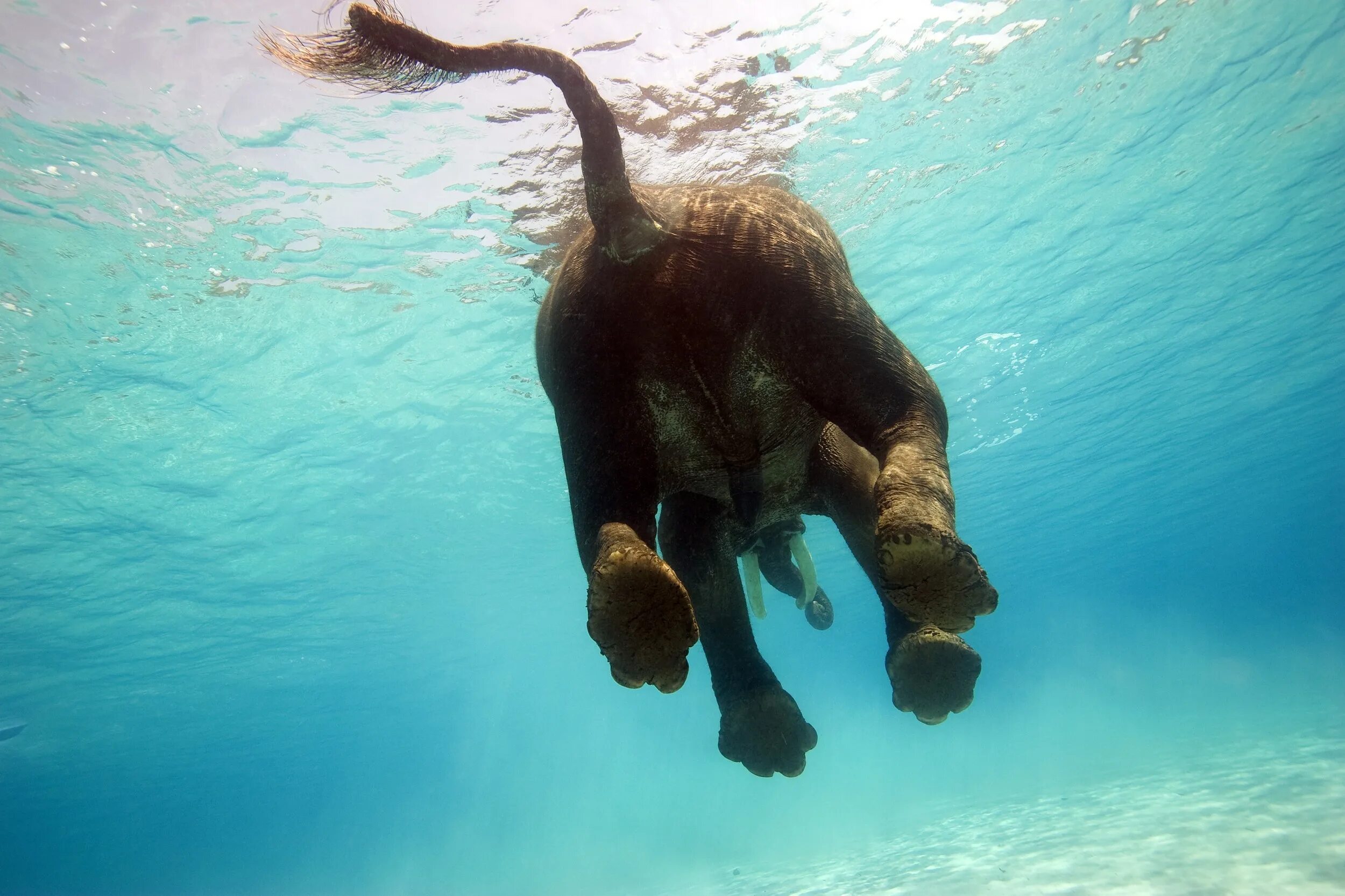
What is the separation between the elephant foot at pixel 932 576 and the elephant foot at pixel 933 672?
740mm

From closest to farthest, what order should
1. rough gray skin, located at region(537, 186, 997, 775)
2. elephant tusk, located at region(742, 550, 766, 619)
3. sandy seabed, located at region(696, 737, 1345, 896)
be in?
1. rough gray skin, located at region(537, 186, 997, 775)
2. elephant tusk, located at region(742, 550, 766, 619)
3. sandy seabed, located at region(696, 737, 1345, 896)

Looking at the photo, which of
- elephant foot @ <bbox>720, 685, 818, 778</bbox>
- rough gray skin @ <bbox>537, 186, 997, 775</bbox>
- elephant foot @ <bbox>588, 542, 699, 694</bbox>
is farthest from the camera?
elephant foot @ <bbox>720, 685, 818, 778</bbox>

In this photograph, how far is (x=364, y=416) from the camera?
1559 centimetres

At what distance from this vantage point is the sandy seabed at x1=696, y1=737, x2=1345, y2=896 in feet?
28.7

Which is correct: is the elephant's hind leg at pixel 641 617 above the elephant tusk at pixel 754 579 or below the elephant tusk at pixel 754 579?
below

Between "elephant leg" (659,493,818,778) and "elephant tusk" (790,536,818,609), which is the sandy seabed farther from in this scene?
"elephant leg" (659,493,818,778)

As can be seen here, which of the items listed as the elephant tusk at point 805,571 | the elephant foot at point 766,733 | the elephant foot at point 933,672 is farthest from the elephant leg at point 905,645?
the elephant tusk at point 805,571

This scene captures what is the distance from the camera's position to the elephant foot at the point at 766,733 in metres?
3.21

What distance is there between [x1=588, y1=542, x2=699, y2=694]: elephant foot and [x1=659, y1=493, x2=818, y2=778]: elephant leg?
1.18m

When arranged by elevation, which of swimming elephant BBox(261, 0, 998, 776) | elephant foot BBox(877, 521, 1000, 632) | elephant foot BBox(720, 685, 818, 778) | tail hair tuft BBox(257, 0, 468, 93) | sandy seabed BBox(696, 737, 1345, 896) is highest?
tail hair tuft BBox(257, 0, 468, 93)

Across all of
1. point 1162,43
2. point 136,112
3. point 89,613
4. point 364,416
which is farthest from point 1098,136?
point 89,613

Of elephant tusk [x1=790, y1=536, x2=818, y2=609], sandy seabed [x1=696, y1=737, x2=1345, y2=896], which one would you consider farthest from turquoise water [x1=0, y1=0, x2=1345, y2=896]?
elephant tusk [x1=790, y1=536, x2=818, y2=609]

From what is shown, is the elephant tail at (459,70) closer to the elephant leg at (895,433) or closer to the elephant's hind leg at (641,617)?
the elephant leg at (895,433)

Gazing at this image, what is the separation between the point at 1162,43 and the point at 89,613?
31.4 metres
